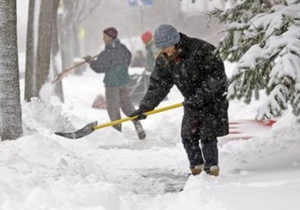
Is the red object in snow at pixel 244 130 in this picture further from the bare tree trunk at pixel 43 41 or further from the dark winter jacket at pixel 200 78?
the bare tree trunk at pixel 43 41

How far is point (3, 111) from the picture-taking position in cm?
610

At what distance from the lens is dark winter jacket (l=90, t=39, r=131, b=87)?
9.42 m

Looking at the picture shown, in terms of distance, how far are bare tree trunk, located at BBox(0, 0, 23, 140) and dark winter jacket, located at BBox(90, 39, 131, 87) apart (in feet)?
11.0

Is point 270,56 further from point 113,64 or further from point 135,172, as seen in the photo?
point 113,64

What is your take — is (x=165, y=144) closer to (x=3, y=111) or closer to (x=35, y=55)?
(x=35, y=55)

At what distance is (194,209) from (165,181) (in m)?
2.09

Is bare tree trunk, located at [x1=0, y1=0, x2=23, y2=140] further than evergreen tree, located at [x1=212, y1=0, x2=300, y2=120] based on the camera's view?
Yes

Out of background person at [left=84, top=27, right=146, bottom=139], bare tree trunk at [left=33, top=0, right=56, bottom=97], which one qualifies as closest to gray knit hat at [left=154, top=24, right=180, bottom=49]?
background person at [left=84, top=27, right=146, bottom=139]

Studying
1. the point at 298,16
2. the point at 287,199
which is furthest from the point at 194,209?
the point at 298,16

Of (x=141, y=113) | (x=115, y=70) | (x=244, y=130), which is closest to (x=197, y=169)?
(x=141, y=113)

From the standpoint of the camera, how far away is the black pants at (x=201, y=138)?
5605 mm

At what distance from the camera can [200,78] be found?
5566 millimetres

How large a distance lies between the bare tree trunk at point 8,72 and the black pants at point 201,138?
1784 millimetres

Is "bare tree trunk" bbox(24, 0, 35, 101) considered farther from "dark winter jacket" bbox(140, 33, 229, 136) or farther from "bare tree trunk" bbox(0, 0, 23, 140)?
"dark winter jacket" bbox(140, 33, 229, 136)
